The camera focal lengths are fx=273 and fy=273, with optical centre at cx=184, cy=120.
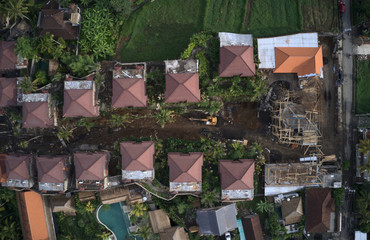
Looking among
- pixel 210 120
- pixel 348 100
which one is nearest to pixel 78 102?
pixel 210 120

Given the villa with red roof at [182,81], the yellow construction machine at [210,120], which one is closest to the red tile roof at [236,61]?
the villa with red roof at [182,81]

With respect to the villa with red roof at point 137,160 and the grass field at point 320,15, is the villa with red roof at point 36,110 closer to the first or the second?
the villa with red roof at point 137,160

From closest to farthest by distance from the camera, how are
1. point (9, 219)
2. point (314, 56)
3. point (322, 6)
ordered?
1. point (314, 56)
2. point (322, 6)
3. point (9, 219)

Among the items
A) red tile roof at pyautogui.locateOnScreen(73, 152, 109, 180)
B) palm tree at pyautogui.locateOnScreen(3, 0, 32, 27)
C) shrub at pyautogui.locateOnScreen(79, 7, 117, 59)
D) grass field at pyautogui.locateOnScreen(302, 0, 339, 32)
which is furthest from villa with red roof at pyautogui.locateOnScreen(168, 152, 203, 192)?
palm tree at pyautogui.locateOnScreen(3, 0, 32, 27)

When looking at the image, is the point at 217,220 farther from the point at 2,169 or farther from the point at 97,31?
the point at 2,169

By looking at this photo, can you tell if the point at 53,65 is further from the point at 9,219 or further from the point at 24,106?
the point at 9,219

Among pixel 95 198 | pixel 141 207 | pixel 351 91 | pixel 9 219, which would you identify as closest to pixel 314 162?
pixel 351 91

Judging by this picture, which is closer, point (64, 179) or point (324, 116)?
point (64, 179)
